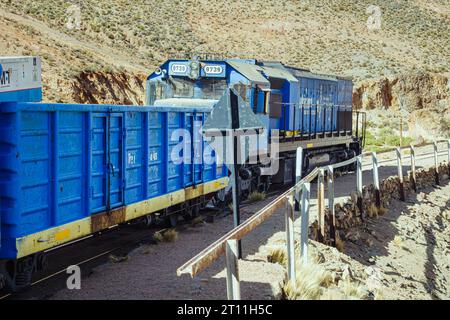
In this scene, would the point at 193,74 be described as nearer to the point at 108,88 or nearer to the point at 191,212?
the point at 191,212

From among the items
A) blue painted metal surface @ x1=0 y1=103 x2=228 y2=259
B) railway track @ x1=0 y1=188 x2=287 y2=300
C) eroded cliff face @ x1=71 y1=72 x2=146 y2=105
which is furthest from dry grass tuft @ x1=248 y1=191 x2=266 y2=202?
eroded cliff face @ x1=71 y1=72 x2=146 y2=105

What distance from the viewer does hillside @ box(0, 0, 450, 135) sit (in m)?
44.1

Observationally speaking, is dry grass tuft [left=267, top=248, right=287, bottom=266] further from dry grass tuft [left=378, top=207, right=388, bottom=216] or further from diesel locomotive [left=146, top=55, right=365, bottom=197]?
dry grass tuft [left=378, top=207, right=388, bottom=216]

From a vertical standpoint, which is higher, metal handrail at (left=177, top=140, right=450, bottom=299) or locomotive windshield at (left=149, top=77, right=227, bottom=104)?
locomotive windshield at (left=149, top=77, right=227, bottom=104)

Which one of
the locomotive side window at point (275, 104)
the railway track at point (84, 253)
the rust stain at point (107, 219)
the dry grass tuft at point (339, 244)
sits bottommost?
the dry grass tuft at point (339, 244)

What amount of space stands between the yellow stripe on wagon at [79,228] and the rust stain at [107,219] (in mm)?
130

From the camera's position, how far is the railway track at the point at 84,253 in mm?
9492

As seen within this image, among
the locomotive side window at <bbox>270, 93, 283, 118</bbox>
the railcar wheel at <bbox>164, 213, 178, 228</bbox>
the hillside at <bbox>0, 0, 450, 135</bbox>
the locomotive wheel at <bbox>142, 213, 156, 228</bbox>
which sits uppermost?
the hillside at <bbox>0, 0, 450, 135</bbox>

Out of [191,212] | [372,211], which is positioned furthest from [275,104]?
[191,212]

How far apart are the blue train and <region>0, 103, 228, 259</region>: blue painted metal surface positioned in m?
0.01

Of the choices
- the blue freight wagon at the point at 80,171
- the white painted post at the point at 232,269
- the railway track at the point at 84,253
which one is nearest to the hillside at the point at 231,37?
the railway track at the point at 84,253

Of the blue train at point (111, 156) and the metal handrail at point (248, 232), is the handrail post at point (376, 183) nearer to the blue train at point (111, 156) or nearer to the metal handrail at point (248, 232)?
the blue train at point (111, 156)

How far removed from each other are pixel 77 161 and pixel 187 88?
8203mm

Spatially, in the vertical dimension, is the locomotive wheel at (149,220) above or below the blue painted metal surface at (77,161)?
below
